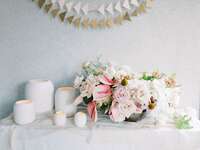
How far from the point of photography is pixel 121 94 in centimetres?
108

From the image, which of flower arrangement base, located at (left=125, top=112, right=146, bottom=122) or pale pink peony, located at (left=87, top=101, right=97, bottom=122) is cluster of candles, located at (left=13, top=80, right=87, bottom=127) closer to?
pale pink peony, located at (left=87, top=101, right=97, bottom=122)

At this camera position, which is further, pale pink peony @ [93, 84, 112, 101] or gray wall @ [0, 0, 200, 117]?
gray wall @ [0, 0, 200, 117]

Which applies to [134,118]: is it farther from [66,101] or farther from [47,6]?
[47,6]

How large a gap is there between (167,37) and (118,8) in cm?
39

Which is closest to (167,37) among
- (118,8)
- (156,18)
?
(156,18)

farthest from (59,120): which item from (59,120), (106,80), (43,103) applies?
(106,80)

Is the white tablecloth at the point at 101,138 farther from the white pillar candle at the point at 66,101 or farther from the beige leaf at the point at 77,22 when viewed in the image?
the beige leaf at the point at 77,22

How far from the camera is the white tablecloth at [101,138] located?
3.59 ft

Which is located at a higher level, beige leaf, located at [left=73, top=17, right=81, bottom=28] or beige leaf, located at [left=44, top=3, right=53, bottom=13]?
beige leaf, located at [left=44, top=3, right=53, bottom=13]

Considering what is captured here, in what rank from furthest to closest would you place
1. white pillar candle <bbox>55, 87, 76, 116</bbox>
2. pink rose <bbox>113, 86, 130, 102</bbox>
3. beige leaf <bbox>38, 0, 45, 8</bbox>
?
beige leaf <bbox>38, 0, 45, 8</bbox> → white pillar candle <bbox>55, 87, 76, 116</bbox> → pink rose <bbox>113, 86, 130, 102</bbox>

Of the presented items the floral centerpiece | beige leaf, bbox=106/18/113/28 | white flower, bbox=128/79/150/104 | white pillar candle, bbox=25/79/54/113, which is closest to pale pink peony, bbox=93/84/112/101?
the floral centerpiece

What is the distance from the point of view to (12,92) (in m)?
1.51

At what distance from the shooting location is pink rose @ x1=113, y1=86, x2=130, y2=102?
3.52 feet

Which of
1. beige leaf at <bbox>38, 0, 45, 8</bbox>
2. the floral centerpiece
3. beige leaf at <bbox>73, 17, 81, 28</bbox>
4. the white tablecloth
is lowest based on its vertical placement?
the white tablecloth
